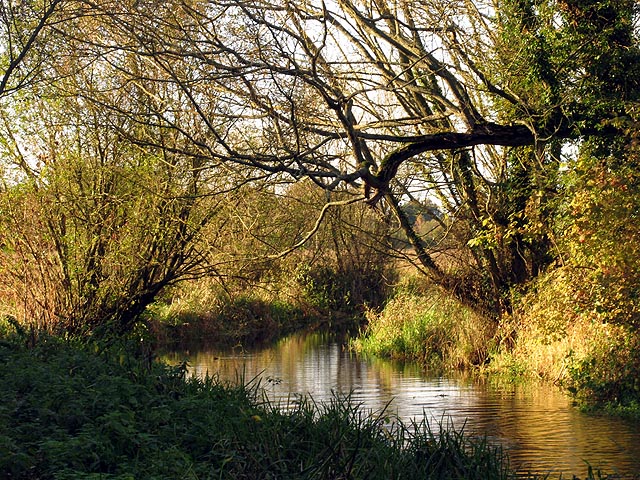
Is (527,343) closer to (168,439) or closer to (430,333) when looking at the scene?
(430,333)

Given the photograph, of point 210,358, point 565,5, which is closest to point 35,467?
point 565,5

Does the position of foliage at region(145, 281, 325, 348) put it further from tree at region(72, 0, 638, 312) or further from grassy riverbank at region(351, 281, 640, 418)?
tree at region(72, 0, 638, 312)

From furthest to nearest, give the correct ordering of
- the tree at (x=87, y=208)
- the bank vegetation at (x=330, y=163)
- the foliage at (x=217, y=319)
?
the foliage at (x=217, y=319) → the tree at (x=87, y=208) → the bank vegetation at (x=330, y=163)

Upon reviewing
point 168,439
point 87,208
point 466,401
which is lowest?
point 466,401

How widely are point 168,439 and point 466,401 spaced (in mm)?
8390

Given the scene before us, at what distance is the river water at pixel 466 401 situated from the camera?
39.4ft

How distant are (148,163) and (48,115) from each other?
6.49 ft

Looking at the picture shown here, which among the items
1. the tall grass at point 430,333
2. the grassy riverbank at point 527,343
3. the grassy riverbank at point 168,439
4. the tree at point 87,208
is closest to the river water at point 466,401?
the grassy riverbank at point 527,343

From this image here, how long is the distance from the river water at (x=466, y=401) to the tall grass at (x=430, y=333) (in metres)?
0.84

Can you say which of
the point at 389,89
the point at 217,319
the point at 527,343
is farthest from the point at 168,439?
the point at 217,319

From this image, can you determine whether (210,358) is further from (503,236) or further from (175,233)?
(503,236)

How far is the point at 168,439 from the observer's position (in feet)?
30.0

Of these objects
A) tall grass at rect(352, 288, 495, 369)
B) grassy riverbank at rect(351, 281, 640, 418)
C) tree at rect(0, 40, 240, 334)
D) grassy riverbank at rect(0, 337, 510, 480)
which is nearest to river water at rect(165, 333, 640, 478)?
grassy riverbank at rect(351, 281, 640, 418)

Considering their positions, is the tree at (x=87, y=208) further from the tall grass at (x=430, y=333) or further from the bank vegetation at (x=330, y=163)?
the tall grass at (x=430, y=333)
